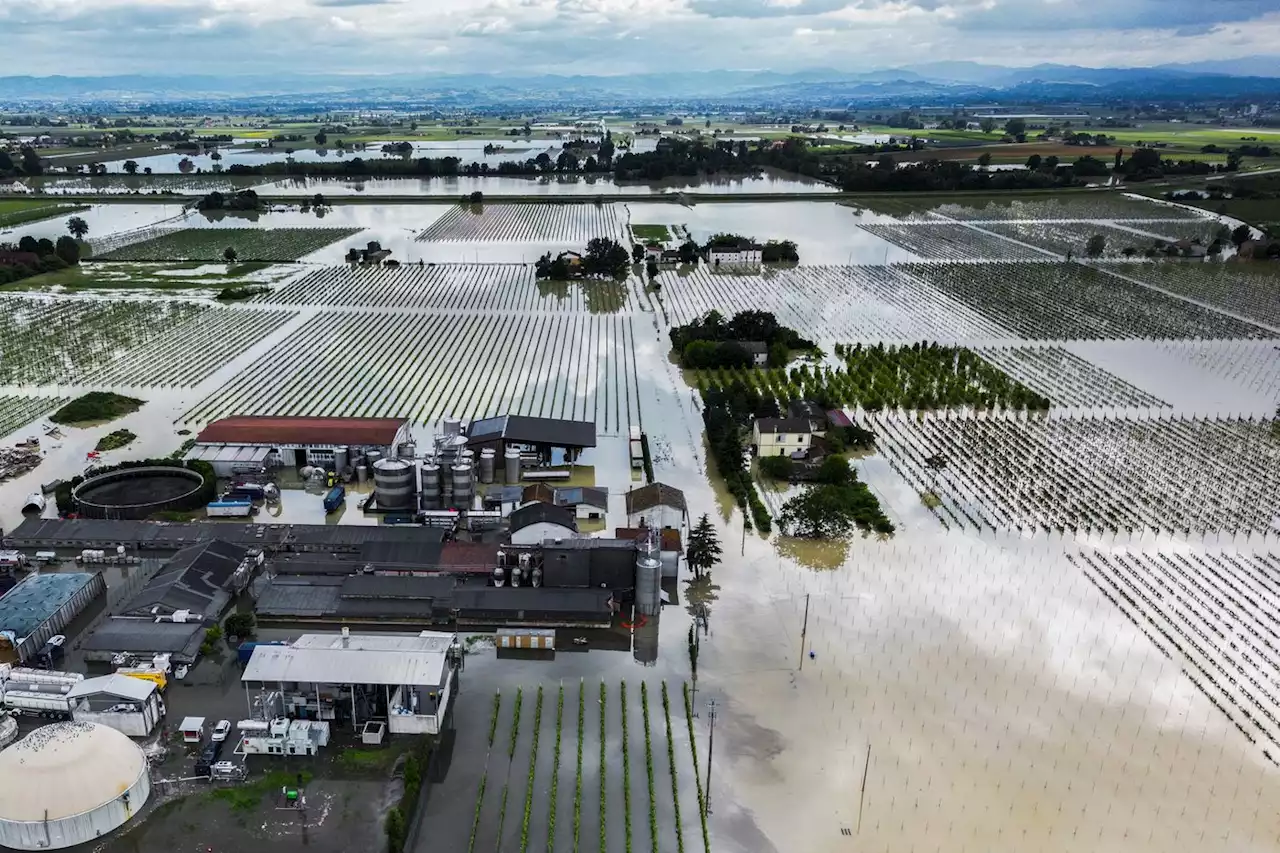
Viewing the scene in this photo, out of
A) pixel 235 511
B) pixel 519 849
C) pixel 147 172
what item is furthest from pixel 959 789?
pixel 147 172

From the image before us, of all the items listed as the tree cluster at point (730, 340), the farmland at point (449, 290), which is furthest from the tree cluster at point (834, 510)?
the farmland at point (449, 290)

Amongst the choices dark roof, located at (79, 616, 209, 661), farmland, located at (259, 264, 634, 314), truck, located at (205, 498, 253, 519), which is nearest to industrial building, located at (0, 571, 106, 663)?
dark roof, located at (79, 616, 209, 661)

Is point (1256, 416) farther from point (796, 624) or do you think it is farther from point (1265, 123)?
point (1265, 123)

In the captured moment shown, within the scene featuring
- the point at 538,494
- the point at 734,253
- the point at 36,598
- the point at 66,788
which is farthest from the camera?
the point at 734,253

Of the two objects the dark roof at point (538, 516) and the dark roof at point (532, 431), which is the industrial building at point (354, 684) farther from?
the dark roof at point (532, 431)

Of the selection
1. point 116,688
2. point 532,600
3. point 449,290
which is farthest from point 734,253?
point 116,688

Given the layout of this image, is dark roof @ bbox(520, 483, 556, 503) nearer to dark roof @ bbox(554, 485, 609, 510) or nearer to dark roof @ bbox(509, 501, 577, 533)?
dark roof @ bbox(554, 485, 609, 510)

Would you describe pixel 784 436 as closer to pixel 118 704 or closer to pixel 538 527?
pixel 538 527
